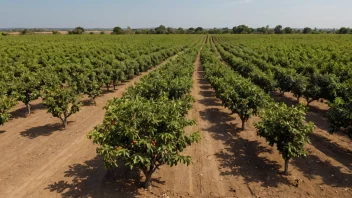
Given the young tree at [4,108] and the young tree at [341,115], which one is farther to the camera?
the young tree at [4,108]

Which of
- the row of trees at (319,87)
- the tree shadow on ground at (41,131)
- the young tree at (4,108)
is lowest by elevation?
the tree shadow on ground at (41,131)

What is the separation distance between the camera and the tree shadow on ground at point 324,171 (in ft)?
36.1

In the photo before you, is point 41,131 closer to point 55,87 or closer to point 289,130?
point 55,87

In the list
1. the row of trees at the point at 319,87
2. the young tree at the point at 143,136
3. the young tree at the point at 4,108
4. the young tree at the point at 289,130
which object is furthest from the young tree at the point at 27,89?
the row of trees at the point at 319,87

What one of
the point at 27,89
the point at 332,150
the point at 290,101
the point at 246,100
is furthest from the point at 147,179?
the point at 290,101

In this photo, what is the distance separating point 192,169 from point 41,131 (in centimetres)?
1085

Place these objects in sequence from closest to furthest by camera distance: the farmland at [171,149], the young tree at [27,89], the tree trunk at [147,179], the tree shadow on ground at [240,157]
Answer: the farmland at [171,149], the tree trunk at [147,179], the tree shadow on ground at [240,157], the young tree at [27,89]

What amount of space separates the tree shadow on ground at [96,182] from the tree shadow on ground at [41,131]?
17.4ft

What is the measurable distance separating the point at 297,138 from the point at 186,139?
15.6 feet

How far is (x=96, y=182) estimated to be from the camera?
1085cm

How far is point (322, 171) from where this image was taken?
11773 millimetres

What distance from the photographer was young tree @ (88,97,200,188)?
843 centimetres

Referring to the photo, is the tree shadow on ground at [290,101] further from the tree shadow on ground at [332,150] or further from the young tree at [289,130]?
the young tree at [289,130]

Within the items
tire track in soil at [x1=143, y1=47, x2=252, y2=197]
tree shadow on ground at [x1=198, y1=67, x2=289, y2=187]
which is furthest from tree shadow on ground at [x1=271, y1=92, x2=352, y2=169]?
tire track in soil at [x1=143, y1=47, x2=252, y2=197]
